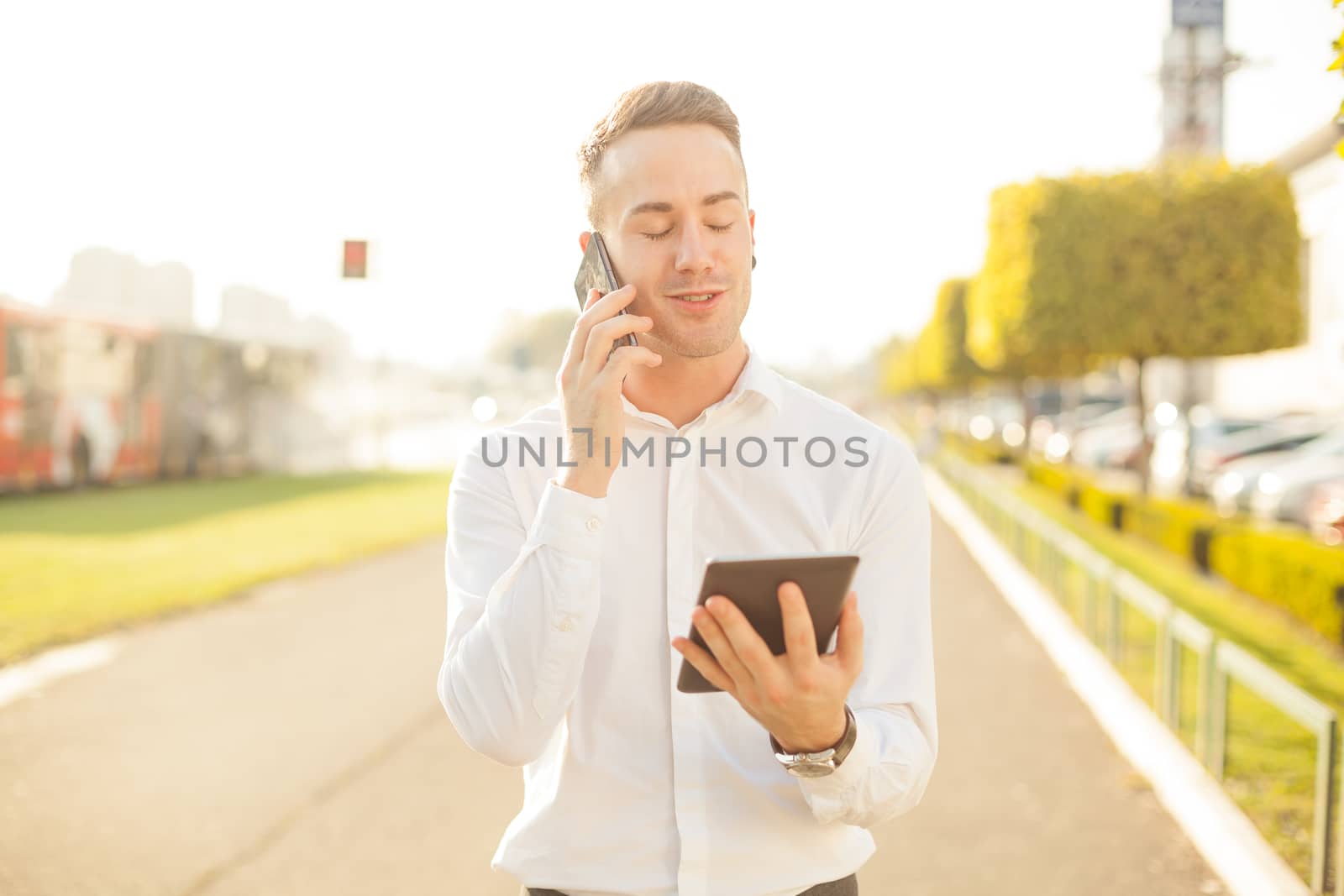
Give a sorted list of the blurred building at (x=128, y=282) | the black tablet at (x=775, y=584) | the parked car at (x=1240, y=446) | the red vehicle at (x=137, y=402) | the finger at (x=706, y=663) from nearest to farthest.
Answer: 1. the black tablet at (x=775, y=584)
2. the finger at (x=706, y=663)
3. the red vehicle at (x=137, y=402)
4. the parked car at (x=1240, y=446)
5. the blurred building at (x=128, y=282)

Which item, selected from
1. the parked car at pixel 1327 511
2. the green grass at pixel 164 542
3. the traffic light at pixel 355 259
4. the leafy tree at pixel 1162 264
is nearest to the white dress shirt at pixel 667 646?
the green grass at pixel 164 542

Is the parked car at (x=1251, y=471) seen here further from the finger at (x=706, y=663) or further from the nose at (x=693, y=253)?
the finger at (x=706, y=663)

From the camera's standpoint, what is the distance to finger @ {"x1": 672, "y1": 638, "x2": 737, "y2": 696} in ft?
5.32

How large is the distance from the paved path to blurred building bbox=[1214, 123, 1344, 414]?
29977mm

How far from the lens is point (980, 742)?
22.4 ft

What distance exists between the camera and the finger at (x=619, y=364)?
176 centimetres

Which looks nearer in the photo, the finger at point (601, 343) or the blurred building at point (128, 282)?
the finger at point (601, 343)

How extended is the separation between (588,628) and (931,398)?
246 ft

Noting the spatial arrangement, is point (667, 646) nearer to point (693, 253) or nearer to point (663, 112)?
point (693, 253)

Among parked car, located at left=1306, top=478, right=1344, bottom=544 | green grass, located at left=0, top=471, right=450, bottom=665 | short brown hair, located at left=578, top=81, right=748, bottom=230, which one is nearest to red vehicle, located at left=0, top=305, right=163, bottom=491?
green grass, located at left=0, top=471, right=450, bottom=665

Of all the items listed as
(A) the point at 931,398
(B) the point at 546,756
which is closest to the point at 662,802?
(B) the point at 546,756

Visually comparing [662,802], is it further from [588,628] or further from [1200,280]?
[1200,280]

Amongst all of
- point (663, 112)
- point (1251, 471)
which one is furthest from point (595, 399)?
point (1251, 471)

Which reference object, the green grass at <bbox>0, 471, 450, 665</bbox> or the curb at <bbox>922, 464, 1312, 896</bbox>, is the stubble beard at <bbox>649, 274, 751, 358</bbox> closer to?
the curb at <bbox>922, 464, 1312, 896</bbox>
